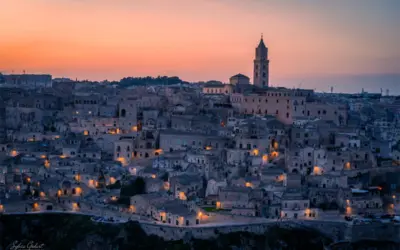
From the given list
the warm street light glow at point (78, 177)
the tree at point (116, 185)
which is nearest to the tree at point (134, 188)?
the tree at point (116, 185)

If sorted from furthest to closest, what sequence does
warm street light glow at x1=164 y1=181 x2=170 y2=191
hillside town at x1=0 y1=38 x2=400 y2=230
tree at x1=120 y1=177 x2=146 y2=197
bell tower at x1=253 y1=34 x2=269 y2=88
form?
bell tower at x1=253 y1=34 x2=269 y2=88
warm street light glow at x1=164 y1=181 x2=170 y2=191
tree at x1=120 y1=177 x2=146 y2=197
hillside town at x1=0 y1=38 x2=400 y2=230

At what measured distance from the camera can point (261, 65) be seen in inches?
2270

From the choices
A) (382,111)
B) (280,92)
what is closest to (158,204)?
(280,92)

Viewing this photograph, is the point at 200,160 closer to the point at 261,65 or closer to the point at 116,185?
the point at 116,185

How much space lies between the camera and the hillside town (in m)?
30.6

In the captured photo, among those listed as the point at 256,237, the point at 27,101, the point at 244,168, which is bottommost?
the point at 256,237

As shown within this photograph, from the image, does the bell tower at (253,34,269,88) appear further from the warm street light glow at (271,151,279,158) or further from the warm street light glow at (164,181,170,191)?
the warm street light glow at (164,181,170,191)

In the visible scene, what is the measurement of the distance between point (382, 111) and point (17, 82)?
41.1 m

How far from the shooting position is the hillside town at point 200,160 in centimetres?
3058

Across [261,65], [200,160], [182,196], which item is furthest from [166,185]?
[261,65]

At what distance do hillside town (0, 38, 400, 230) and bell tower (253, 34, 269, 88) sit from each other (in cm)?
1033

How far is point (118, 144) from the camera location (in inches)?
1489

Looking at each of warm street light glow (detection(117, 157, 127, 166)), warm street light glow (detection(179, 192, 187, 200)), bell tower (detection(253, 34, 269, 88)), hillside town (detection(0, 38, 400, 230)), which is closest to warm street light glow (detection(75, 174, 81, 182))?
hillside town (detection(0, 38, 400, 230))

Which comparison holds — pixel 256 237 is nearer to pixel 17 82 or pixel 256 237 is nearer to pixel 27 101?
pixel 27 101
